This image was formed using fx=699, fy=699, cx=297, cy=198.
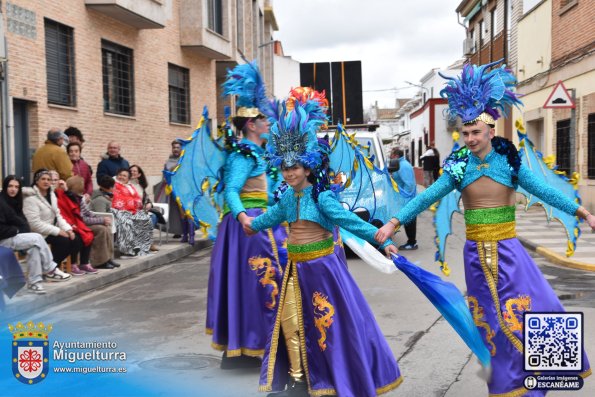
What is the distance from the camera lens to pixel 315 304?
436 centimetres

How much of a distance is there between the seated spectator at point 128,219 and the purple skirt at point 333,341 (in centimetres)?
745

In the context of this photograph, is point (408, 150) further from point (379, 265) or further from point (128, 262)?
point (379, 265)

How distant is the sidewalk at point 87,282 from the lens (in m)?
7.71

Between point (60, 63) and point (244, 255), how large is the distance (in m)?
10.3

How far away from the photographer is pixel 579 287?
28.2ft

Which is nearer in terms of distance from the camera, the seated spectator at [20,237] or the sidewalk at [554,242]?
the seated spectator at [20,237]

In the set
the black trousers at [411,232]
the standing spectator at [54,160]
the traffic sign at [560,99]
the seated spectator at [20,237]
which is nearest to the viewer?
the seated spectator at [20,237]

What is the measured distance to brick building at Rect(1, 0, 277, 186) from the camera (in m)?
12.8

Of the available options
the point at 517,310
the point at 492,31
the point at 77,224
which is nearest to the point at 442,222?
the point at 517,310

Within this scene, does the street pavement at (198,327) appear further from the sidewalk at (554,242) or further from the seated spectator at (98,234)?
the seated spectator at (98,234)

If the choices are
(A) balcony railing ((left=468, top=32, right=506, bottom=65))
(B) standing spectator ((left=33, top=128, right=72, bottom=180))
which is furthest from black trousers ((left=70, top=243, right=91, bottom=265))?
(A) balcony railing ((left=468, top=32, right=506, bottom=65))

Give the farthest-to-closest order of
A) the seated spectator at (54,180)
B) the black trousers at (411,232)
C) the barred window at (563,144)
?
the barred window at (563,144) < the black trousers at (411,232) < the seated spectator at (54,180)

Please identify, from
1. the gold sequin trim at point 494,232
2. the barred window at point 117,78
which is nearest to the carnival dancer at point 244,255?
the gold sequin trim at point 494,232

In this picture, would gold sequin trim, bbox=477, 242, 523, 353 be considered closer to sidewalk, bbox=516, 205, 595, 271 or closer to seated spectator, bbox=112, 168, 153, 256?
sidewalk, bbox=516, 205, 595, 271
